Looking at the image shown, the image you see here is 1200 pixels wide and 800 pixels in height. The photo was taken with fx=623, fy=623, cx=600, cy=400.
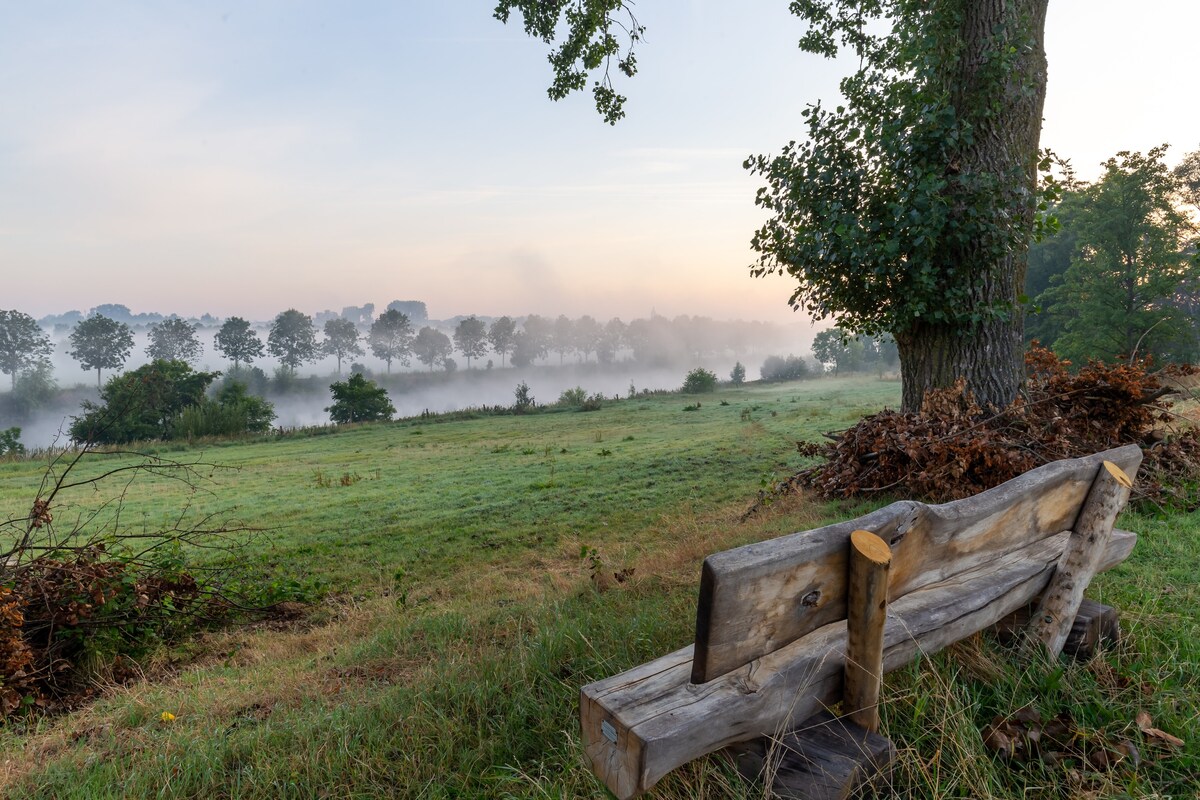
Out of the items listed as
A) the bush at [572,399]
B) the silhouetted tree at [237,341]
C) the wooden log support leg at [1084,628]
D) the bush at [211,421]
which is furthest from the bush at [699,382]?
the silhouetted tree at [237,341]

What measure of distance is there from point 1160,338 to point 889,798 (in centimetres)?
4864

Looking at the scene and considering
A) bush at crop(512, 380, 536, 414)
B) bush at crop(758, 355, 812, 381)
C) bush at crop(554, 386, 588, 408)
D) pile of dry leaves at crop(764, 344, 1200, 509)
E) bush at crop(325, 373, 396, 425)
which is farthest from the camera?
bush at crop(758, 355, 812, 381)

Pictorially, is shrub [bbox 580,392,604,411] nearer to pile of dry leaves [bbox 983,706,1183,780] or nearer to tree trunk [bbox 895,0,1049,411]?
tree trunk [bbox 895,0,1049,411]

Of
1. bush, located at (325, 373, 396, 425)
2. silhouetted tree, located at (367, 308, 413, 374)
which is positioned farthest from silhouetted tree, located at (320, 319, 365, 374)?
bush, located at (325, 373, 396, 425)

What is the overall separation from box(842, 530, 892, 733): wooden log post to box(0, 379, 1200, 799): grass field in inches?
10.9

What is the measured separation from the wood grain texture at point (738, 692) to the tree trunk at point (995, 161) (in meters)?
6.56

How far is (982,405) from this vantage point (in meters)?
8.60

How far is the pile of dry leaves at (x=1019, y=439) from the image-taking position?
24.1ft

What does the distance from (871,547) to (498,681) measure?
2.50 meters

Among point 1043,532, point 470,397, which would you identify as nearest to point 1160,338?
point 1043,532

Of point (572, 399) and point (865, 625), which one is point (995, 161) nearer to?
point (865, 625)

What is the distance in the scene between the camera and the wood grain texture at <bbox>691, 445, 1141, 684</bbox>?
2.14 metres

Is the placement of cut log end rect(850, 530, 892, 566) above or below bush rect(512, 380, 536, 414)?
above

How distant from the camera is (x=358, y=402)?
177 feet
